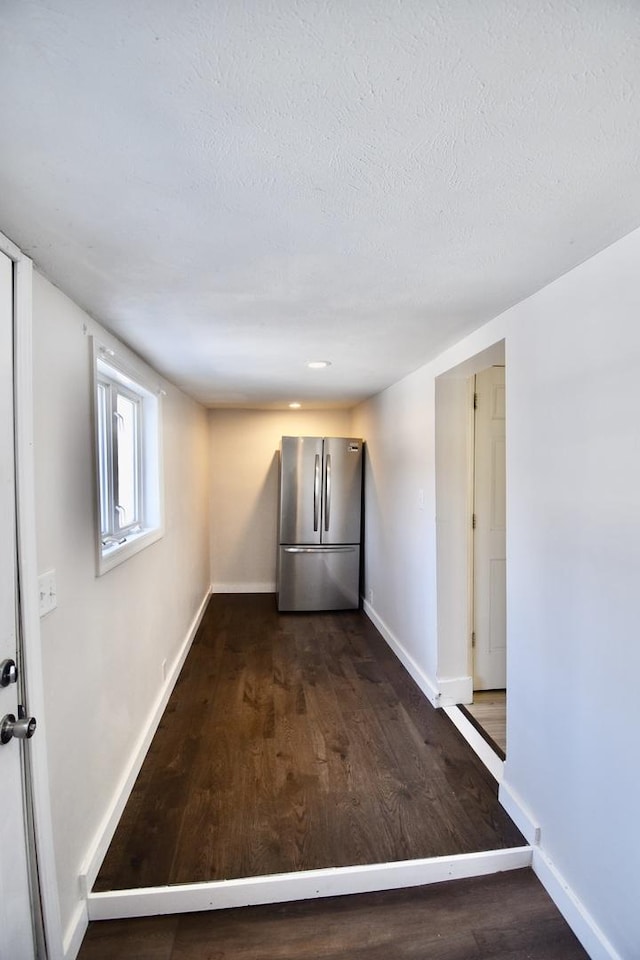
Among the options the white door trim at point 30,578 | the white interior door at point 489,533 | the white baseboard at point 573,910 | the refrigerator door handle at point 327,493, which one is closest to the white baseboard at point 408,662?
the white interior door at point 489,533

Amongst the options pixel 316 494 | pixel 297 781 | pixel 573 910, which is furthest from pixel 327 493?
pixel 573 910

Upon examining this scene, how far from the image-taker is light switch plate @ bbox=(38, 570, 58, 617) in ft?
3.95

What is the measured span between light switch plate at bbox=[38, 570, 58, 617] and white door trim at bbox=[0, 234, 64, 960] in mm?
93

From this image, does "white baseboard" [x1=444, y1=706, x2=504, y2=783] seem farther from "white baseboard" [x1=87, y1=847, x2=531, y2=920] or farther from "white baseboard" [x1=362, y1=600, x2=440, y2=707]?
"white baseboard" [x1=87, y1=847, x2=531, y2=920]

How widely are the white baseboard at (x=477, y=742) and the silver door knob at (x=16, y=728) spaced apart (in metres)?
1.86

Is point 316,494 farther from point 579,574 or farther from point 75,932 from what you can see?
point 75,932

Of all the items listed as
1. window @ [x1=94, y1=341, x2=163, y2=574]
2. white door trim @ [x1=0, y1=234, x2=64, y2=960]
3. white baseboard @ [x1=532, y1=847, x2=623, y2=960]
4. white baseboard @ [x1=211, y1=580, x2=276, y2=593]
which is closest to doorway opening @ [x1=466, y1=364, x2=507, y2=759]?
white baseboard @ [x1=532, y1=847, x2=623, y2=960]

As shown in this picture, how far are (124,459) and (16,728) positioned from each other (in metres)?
1.54

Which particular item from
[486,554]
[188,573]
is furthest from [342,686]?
[188,573]

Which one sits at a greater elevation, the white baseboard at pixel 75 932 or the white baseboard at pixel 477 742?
the white baseboard at pixel 75 932

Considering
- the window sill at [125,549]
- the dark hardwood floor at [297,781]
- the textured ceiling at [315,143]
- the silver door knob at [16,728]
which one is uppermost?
the textured ceiling at [315,143]

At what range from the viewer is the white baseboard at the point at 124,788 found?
143cm

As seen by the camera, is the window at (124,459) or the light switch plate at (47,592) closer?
the light switch plate at (47,592)

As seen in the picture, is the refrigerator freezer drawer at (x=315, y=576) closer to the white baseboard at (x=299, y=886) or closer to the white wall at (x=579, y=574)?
the white wall at (x=579, y=574)
